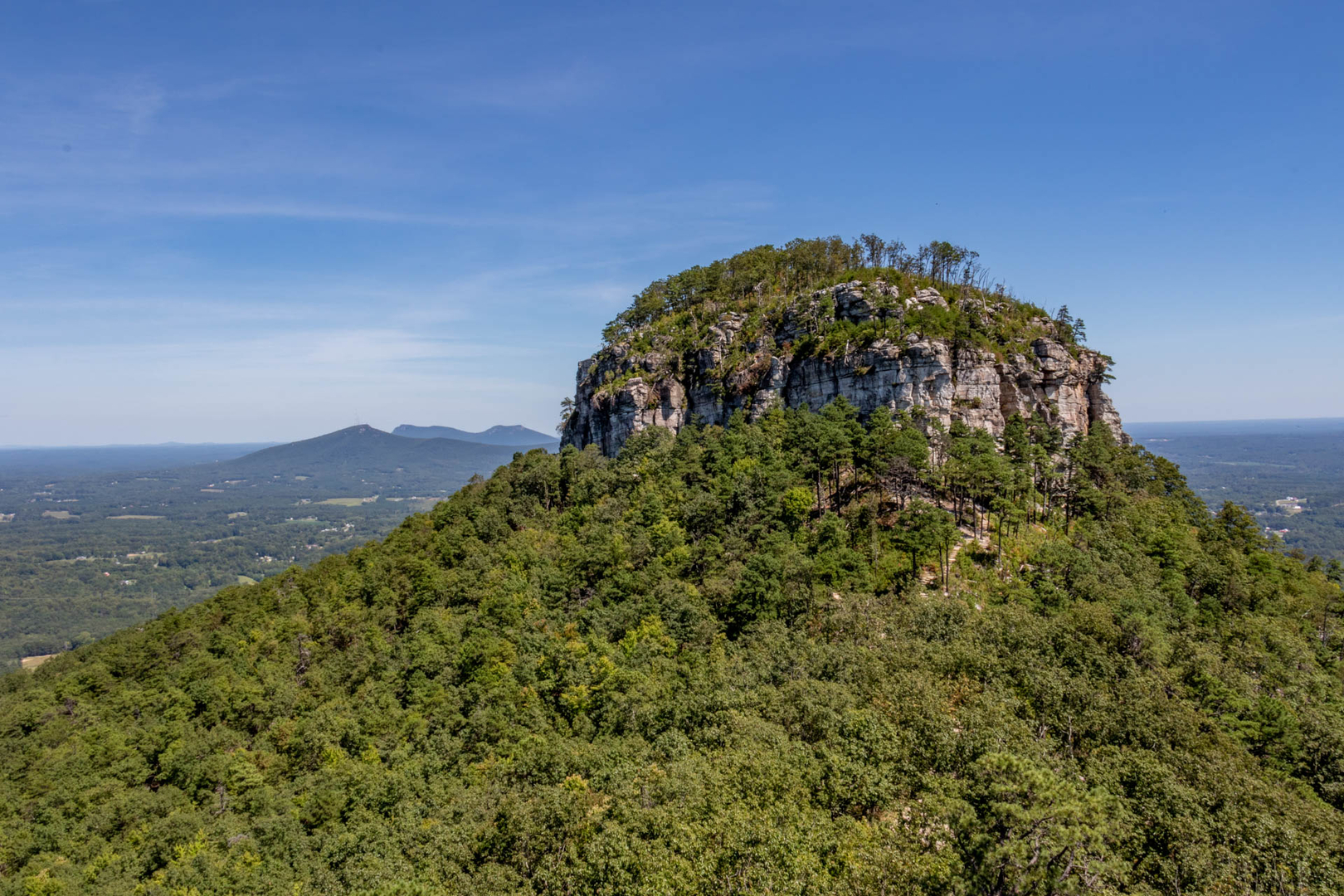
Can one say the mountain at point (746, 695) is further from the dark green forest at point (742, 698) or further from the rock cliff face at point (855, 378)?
the rock cliff face at point (855, 378)

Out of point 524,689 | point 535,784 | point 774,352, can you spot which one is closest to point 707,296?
point 774,352

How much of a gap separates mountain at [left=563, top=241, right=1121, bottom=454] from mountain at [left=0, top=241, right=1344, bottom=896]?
2.88 metres

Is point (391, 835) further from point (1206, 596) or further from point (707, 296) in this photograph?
point (707, 296)

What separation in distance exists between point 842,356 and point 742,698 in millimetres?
51721

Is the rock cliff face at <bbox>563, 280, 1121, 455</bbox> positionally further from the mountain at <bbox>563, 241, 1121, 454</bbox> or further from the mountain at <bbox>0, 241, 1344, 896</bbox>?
the mountain at <bbox>0, 241, 1344, 896</bbox>

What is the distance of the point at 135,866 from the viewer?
40.8 metres

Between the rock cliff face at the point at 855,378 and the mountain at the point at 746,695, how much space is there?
275cm

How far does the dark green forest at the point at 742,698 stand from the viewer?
22969 mm

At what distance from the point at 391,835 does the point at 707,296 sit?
8874 centimetres

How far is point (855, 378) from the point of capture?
77.4 meters

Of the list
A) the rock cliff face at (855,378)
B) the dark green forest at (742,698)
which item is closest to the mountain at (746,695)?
the dark green forest at (742,698)

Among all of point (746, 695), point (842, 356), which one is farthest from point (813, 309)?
point (746, 695)

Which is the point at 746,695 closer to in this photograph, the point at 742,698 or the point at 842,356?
the point at 742,698

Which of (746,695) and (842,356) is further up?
(842,356)
